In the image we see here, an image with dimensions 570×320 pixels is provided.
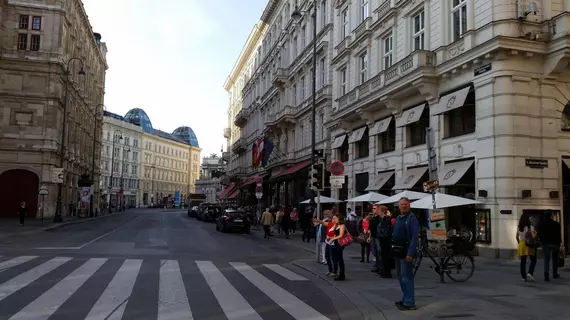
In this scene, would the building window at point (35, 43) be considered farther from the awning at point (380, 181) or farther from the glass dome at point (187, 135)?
the glass dome at point (187, 135)

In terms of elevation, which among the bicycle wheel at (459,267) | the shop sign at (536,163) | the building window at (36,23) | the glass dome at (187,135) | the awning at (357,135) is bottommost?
the bicycle wheel at (459,267)

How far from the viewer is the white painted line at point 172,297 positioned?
7.24m

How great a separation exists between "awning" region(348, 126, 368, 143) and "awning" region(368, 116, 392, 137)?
0.85 meters

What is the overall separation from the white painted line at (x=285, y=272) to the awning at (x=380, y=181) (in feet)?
36.2

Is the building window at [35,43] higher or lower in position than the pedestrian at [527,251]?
higher

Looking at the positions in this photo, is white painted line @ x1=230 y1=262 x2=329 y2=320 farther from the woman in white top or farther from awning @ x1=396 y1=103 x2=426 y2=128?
awning @ x1=396 y1=103 x2=426 y2=128

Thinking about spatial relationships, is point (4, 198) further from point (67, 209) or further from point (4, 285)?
point (4, 285)

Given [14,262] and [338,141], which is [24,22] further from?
[14,262]

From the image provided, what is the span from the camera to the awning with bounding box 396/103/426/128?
68.2ft

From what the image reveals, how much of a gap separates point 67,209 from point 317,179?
4285 cm

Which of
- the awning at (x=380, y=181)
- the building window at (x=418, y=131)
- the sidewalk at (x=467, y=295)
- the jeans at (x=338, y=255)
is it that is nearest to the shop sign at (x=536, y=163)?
the sidewalk at (x=467, y=295)

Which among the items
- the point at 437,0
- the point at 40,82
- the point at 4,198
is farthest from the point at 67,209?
the point at 437,0

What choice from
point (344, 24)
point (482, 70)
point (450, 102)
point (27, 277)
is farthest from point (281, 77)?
point (27, 277)

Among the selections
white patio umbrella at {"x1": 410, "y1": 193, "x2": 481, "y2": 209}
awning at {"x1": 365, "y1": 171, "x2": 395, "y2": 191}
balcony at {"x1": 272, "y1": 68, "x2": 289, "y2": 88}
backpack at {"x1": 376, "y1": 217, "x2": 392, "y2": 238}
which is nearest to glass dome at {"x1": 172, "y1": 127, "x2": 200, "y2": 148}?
balcony at {"x1": 272, "y1": 68, "x2": 289, "y2": 88}
